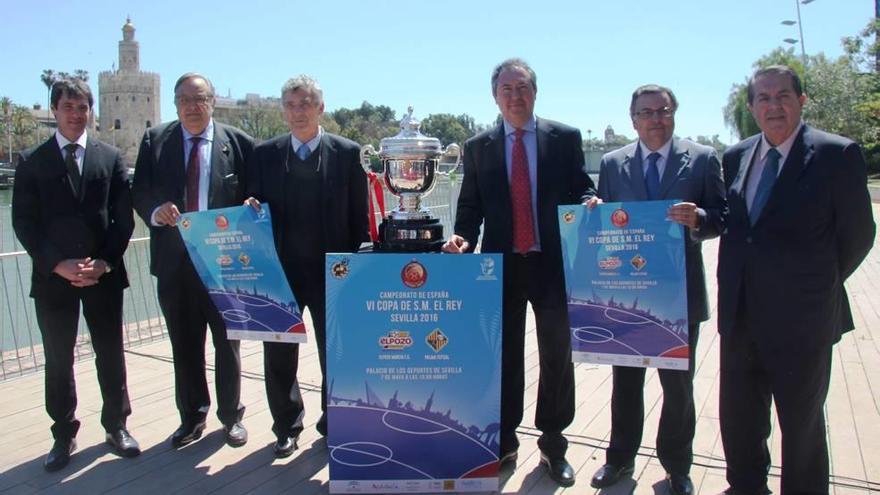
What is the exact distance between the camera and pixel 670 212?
2.87m

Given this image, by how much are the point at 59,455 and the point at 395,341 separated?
1979 millimetres

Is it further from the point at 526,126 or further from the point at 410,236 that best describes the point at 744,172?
the point at 410,236

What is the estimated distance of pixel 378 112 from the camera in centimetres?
13262

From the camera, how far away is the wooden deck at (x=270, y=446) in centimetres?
331

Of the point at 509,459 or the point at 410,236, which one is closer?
the point at 410,236

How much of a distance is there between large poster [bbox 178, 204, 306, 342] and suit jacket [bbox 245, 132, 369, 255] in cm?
24

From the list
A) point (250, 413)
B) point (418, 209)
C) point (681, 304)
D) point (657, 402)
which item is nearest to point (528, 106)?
point (418, 209)

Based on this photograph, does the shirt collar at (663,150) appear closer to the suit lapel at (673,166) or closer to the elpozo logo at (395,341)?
the suit lapel at (673,166)

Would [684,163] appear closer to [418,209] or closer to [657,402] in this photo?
[418,209]

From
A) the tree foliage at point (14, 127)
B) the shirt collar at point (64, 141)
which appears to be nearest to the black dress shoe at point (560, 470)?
the shirt collar at point (64, 141)

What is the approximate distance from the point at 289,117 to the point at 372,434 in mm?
1623

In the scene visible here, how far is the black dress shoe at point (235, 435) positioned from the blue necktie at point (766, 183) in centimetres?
284

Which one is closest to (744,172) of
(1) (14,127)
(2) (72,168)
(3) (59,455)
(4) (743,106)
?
(2) (72,168)

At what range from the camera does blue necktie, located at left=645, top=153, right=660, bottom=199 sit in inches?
122
